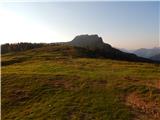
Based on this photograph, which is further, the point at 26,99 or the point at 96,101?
the point at 26,99

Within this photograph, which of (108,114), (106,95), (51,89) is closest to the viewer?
(108,114)

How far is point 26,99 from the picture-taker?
3519 cm

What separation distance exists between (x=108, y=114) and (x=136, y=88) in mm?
7966

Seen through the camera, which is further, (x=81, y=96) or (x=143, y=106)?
(x=81, y=96)

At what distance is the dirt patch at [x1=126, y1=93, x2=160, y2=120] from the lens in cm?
2809

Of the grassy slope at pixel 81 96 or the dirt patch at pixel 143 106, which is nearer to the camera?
the dirt patch at pixel 143 106

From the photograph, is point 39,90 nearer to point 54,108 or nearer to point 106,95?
point 54,108

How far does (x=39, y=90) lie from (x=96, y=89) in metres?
7.70

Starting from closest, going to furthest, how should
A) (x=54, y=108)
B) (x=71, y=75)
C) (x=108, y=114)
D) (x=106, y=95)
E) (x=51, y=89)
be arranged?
1. (x=108, y=114)
2. (x=54, y=108)
3. (x=106, y=95)
4. (x=51, y=89)
5. (x=71, y=75)

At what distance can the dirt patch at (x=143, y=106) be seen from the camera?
1106 inches

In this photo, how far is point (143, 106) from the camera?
30.3 meters

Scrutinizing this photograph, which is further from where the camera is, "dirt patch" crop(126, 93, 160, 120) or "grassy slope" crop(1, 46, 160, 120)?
"grassy slope" crop(1, 46, 160, 120)

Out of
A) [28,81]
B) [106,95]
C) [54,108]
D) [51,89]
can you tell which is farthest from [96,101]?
[28,81]

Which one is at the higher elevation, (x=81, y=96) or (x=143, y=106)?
(x=81, y=96)
